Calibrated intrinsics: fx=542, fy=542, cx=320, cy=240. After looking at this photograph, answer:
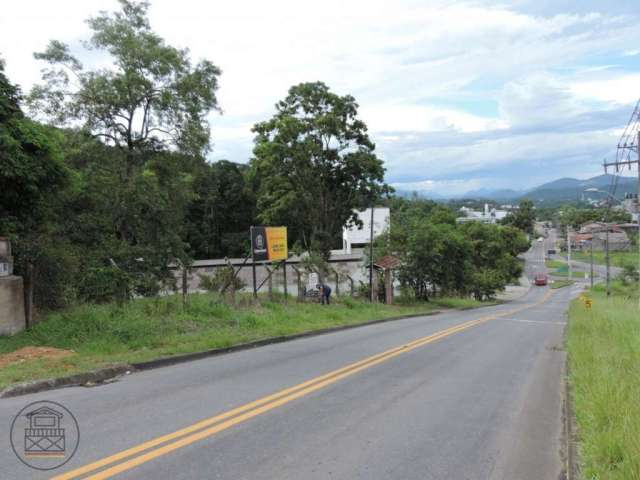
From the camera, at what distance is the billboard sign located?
19.4 meters

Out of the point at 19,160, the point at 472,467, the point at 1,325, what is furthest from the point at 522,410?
the point at 19,160

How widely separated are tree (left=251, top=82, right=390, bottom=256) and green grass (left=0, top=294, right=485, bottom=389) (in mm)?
14629

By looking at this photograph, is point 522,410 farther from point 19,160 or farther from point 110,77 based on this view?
point 110,77

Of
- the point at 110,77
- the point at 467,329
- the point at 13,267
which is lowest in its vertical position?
the point at 467,329

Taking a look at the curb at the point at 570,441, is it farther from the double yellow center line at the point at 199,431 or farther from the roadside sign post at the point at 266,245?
the roadside sign post at the point at 266,245

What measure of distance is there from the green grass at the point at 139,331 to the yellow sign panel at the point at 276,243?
2.47 m

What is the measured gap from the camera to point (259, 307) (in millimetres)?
19031

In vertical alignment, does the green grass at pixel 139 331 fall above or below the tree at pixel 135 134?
below

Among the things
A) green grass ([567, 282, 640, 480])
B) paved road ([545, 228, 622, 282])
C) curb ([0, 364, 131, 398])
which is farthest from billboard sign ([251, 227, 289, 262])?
paved road ([545, 228, 622, 282])

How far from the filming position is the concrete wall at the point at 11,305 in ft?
35.1

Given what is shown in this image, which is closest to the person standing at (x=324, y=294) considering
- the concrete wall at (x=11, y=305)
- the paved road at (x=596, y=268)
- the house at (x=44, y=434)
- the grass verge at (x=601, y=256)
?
the concrete wall at (x=11, y=305)

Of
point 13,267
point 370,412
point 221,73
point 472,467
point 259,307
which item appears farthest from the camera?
point 221,73

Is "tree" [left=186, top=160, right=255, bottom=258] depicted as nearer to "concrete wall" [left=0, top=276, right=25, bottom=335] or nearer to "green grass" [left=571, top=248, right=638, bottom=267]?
"concrete wall" [left=0, top=276, right=25, bottom=335]

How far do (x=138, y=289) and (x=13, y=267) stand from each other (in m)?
7.89
